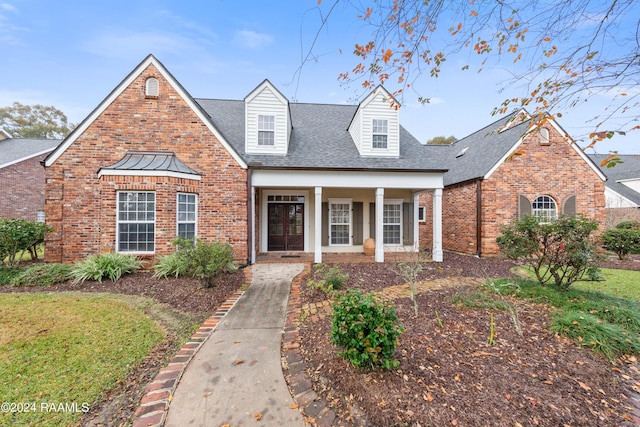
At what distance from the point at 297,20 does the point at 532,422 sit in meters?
4.52

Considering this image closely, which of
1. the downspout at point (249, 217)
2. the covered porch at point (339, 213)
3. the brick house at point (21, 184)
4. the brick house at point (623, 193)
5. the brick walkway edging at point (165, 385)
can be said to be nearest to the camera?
the brick walkway edging at point (165, 385)

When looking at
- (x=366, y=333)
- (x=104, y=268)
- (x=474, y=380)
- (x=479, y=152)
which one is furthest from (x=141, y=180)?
(x=479, y=152)

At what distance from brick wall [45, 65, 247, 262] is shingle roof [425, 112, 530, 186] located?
326 inches

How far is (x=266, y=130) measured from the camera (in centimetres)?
948

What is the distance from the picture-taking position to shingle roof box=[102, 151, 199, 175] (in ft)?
24.2

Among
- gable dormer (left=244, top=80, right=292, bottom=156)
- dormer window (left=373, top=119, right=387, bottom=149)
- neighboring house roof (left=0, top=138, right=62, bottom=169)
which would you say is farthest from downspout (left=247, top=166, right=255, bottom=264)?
→ neighboring house roof (left=0, top=138, right=62, bottom=169)

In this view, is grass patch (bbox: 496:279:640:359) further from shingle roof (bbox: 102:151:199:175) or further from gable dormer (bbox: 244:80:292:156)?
shingle roof (bbox: 102:151:199:175)

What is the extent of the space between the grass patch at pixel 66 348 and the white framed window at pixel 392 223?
9.70 metres

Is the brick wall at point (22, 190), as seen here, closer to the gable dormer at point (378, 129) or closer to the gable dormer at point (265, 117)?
the gable dormer at point (265, 117)

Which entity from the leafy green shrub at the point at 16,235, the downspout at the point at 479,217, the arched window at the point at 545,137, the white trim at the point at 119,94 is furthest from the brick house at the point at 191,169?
the arched window at the point at 545,137

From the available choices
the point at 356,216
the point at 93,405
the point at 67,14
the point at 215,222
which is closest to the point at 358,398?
the point at 93,405

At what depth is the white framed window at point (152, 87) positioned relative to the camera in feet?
26.7

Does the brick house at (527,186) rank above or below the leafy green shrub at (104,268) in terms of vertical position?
above

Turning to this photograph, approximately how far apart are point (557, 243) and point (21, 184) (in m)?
27.4
